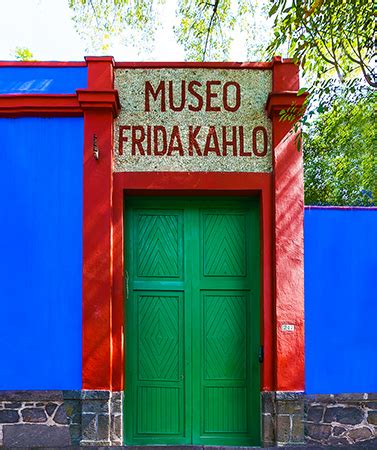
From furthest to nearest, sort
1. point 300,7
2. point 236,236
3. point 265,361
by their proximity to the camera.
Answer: point 236,236 → point 265,361 → point 300,7

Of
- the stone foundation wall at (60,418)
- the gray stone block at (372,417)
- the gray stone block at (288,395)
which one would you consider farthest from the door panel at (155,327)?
the gray stone block at (372,417)

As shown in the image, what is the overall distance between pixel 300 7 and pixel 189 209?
7.31 feet

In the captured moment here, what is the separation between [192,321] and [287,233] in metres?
1.32

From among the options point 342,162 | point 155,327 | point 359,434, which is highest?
point 342,162

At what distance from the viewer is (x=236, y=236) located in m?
6.22

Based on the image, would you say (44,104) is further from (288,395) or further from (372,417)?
(372,417)

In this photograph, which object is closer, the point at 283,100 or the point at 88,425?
the point at 88,425

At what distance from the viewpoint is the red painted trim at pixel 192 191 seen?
19.4ft

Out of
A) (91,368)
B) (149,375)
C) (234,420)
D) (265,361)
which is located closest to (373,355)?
(265,361)

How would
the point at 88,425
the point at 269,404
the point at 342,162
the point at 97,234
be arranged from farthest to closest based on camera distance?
the point at 342,162
the point at 97,234
the point at 269,404
the point at 88,425

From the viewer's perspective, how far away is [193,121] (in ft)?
20.1

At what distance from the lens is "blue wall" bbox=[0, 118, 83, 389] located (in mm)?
5820

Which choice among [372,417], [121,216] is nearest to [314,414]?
[372,417]

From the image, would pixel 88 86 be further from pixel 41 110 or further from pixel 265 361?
pixel 265 361
